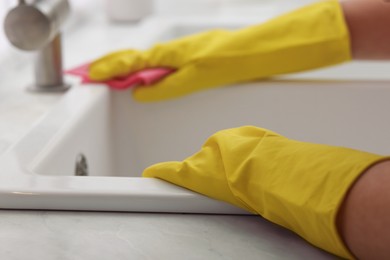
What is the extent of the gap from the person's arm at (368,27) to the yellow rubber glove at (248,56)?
0.02 meters

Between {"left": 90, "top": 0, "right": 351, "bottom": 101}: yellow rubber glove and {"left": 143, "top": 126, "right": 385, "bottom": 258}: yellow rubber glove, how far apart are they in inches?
13.1

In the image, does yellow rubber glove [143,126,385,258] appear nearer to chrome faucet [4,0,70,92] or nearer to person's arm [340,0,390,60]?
chrome faucet [4,0,70,92]

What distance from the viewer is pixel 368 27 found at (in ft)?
3.31

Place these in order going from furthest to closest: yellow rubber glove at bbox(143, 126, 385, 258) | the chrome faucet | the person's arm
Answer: the person's arm < the chrome faucet < yellow rubber glove at bbox(143, 126, 385, 258)

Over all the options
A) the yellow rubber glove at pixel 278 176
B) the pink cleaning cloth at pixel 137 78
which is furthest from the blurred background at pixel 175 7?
the yellow rubber glove at pixel 278 176

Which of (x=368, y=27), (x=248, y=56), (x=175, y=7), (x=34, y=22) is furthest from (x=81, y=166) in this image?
(x=175, y=7)

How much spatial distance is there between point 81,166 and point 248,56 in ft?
0.89

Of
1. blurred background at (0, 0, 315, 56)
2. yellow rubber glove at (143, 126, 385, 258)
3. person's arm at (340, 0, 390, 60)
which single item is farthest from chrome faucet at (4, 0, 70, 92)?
blurred background at (0, 0, 315, 56)

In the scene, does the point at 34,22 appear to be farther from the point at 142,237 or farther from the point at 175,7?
the point at 175,7

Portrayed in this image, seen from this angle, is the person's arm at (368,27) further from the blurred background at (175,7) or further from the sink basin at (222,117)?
the blurred background at (175,7)

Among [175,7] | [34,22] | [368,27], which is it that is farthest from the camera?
[175,7]

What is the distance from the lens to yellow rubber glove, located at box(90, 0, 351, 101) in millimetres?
1022

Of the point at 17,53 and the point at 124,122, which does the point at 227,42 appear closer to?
the point at 124,122

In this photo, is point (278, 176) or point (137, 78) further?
point (137, 78)
